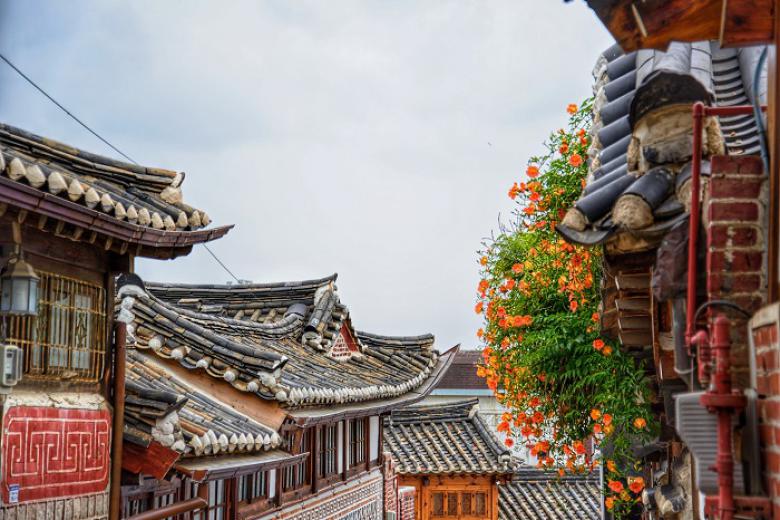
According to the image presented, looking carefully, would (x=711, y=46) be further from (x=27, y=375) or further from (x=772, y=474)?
(x=27, y=375)

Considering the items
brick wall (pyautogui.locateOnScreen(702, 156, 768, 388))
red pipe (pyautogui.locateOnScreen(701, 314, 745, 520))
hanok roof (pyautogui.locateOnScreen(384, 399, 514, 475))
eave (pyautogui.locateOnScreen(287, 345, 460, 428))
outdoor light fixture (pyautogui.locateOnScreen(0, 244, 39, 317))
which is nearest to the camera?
red pipe (pyautogui.locateOnScreen(701, 314, 745, 520))

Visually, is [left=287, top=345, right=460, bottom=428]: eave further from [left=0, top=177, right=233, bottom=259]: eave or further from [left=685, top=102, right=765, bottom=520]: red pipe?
[left=685, top=102, right=765, bottom=520]: red pipe

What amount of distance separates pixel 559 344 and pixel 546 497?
721 inches

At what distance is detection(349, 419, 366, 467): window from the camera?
1984cm

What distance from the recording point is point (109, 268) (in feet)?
27.5

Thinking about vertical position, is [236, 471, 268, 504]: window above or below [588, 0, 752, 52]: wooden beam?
below

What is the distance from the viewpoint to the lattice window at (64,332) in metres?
7.28

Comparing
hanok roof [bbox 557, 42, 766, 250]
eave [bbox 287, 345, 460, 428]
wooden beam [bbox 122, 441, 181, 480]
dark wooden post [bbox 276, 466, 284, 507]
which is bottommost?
dark wooden post [bbox 276, 466, 284, 507]

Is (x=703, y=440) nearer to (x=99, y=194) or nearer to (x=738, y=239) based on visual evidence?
(x=738, y=239)

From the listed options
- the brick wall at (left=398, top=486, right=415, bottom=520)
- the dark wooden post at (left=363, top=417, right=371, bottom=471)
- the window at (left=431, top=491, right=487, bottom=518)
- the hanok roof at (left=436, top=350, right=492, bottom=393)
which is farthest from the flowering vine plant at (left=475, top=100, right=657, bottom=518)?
the hanok roof at (left=436, top=350, right=492, bottom=393)

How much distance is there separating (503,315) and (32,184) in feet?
21.3

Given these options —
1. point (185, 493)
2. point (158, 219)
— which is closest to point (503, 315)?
point (185, 493)

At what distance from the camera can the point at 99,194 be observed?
7.21 m

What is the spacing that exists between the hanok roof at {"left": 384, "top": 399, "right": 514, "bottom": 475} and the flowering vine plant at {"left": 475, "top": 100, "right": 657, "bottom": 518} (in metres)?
13.9
